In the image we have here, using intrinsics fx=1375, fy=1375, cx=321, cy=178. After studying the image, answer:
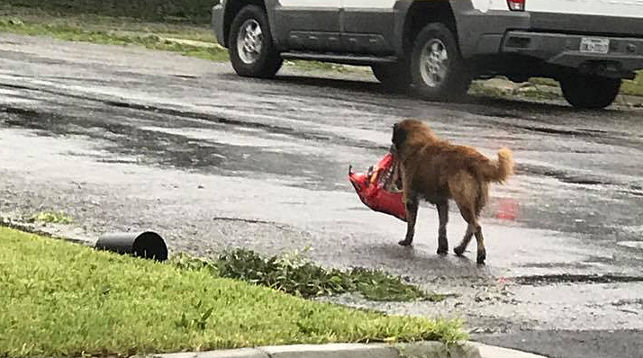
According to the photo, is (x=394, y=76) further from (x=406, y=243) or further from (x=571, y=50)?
(x=406, y=243)

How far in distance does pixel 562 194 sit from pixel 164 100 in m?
5.92

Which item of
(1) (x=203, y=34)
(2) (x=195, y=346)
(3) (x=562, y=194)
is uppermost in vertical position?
(2) (x=195, y=346)

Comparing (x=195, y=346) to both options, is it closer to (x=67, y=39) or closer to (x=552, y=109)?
(x=552, y=109)

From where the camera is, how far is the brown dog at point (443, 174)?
679 cm

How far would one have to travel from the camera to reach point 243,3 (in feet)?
59.4

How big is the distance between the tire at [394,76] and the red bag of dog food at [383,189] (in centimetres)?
880

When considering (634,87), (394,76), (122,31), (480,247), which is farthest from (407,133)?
(122,31)

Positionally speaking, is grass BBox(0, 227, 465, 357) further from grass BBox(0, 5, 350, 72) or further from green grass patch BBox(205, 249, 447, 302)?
grass BBox(0, 5, 350, 72)

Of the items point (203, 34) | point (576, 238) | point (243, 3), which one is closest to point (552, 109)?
point (243, 3)

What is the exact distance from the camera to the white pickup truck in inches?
565

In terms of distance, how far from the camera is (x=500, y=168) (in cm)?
669

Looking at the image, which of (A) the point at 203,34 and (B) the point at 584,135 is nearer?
(B) the point at 584,135

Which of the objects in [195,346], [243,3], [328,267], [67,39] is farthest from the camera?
[67,39]

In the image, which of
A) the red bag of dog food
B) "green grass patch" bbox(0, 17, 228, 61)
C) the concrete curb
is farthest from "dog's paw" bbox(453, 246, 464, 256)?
"green grass patch" bbox(0, 17, 228, 61)
